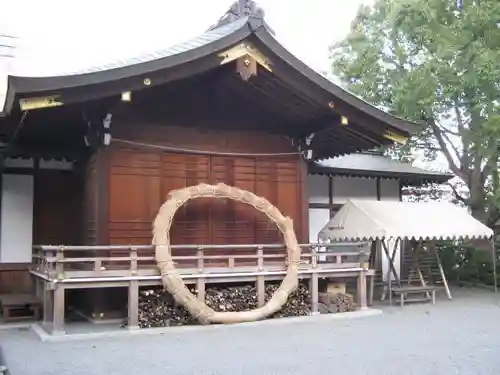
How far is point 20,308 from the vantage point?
31.3ft

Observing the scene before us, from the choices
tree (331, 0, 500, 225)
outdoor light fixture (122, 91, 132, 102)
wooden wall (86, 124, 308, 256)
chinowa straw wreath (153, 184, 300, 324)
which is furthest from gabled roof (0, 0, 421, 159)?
tree (331, 0, 500, 225)

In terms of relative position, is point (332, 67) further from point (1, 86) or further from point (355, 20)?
point (1, 86)

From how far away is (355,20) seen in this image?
19.2 metres

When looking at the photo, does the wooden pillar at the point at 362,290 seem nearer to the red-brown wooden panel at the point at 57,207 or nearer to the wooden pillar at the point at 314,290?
the wooden pillar at the point at 314,290

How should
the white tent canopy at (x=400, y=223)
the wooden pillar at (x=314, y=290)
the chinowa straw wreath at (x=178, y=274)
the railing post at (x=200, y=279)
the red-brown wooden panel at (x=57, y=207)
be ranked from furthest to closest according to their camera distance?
the white tent canopy at (x=400, y=223) < the red-brown wooden panel at (x=57, y=207) < the wooden pillar at (x=314, y=290) < the railing post at (x=200, y=279) < the chinowa straw wreath at (x=178, y=274)

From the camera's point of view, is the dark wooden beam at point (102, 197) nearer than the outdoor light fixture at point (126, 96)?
No

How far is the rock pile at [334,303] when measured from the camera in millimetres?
10211

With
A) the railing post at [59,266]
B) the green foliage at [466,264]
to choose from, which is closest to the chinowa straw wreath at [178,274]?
the railing post at [59,266]

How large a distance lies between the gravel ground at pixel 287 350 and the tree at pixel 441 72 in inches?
288

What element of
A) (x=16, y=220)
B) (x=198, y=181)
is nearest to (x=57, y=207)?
(x=16, y=220)

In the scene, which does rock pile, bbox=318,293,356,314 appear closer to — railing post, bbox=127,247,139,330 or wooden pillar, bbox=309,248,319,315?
wooden pillar, bbox=309,248,319,315

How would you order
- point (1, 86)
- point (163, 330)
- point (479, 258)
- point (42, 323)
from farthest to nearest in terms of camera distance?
1. point (479, 258)
2. point (1, 86)
3. point (42, 323)
4. point (163, 330)

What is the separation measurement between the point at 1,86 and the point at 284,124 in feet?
27.2

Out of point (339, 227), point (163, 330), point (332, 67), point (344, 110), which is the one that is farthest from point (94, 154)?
point (332, 67)
